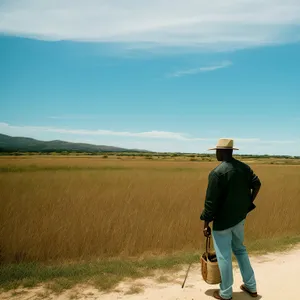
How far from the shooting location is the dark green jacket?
4148 millimetres

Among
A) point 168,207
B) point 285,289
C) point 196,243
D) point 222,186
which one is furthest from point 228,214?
point 168,207

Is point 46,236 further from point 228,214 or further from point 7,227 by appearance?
point 228,214

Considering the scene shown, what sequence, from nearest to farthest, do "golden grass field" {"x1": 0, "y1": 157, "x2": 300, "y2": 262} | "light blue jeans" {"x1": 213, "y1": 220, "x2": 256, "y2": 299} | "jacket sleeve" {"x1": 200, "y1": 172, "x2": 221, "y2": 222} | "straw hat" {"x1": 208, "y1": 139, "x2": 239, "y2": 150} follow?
"jacket sleeve" {"x1": 200, "y1": 172, "x2": 221, "y2": 222} < "light blue jeans" {"x1": 213, "y1": 220, "x2": 256, "y2": 299} < "straw hat" {"x1": 208, "y1": 139, "x2": 239, "y2": 150} < "golden grass field" {"x1": 0, "y1": 157, "x2": 300, "y2": 262}

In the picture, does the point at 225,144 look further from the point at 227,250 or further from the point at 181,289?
the point at 181,289

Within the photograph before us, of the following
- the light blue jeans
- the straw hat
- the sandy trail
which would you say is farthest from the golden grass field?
the straw hat

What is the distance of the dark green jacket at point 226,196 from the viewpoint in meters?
4.15

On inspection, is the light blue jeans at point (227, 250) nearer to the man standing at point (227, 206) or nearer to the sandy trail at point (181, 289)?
the man standing at point (227, 206)

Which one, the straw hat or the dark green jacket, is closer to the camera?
the dark green jacket

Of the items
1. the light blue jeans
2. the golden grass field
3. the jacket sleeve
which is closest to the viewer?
the jacket sleeve

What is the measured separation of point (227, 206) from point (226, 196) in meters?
0.12

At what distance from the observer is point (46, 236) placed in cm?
723

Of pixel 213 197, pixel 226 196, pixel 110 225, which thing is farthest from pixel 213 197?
pixel 110 225

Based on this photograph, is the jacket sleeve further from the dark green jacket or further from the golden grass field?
the golden grass field

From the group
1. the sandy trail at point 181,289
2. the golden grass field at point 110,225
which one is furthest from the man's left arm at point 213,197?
the golden grass field at point 110,225
